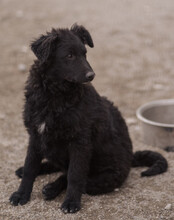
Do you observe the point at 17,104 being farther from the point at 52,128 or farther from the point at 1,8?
the point at 1,8

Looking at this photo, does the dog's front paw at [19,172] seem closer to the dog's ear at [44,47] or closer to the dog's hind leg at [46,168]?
the dog's hind leg at [46,168]

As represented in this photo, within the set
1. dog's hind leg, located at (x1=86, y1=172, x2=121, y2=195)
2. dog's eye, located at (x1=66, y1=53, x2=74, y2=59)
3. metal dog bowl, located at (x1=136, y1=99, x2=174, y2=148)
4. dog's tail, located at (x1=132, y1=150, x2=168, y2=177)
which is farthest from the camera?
metal dog bowl, located at (x1=136, y1=99, x2=174, y2=148)

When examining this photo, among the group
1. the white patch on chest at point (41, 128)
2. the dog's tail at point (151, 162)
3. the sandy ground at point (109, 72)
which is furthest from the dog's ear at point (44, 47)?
the dog's tail at point (151, 162)

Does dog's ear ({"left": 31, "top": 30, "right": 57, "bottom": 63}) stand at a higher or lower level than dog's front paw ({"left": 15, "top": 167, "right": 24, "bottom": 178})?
higher

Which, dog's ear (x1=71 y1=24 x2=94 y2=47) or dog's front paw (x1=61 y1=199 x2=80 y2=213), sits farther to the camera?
dog's ear (x1=71 y1=24 x2=94 y2=47)

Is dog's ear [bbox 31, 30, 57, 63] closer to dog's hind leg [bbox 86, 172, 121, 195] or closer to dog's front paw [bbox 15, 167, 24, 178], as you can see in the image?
dog's hind leg [bbox 86, 172, 121, 195]

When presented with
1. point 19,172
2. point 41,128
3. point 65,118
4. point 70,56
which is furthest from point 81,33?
point 19,172

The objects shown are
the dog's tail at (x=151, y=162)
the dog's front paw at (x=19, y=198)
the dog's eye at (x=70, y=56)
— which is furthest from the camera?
the dog's tail at (x=151, y=162)

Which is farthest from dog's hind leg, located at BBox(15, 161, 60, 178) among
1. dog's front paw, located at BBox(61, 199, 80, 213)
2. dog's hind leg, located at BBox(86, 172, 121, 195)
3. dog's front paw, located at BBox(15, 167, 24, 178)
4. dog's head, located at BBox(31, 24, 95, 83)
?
dog's head, located at BBox(31, 24, 95, 83)

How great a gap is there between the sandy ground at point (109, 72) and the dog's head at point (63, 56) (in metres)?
1.38

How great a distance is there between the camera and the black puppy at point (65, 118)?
13.8ft

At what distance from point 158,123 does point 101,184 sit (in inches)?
65.0

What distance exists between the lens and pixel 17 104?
7645 millimetres

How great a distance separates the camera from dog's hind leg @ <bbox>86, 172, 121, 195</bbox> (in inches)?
179
